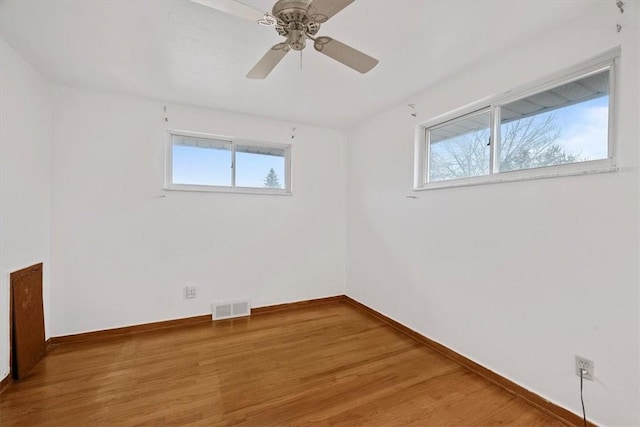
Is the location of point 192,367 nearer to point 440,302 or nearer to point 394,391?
point 394,391

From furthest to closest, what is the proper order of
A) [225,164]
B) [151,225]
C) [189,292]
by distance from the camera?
[225,164] < [189,292] < [151,225]

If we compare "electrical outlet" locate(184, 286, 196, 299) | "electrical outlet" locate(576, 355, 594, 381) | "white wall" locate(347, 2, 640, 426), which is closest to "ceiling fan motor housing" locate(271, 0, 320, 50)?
"white wall" locate(347, 2, 640, 426)

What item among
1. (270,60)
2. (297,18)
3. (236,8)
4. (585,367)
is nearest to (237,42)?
(270,60)

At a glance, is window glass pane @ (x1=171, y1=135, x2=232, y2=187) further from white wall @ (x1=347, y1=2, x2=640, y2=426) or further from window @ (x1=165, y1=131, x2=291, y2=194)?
white wall @ (x1=347, y1=2, x2=640, y2=426)

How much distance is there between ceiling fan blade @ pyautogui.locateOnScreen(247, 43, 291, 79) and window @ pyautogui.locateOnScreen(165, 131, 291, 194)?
168 cm

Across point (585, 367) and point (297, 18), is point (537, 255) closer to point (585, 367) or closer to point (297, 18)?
point (585, 367)

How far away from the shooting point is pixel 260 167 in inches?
133

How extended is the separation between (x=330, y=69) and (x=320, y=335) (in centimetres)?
244

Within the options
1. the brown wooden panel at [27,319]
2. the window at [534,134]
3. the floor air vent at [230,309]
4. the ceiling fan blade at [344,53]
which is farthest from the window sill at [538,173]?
the brown wooden panel at [27,319]

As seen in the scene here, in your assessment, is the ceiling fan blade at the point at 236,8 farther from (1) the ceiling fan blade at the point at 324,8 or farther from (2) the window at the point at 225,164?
(2) the window at the point at 225,164

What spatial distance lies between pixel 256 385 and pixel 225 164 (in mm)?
2299

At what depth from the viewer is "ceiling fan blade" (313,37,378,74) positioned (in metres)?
1.36

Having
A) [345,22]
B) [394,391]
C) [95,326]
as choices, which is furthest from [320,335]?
[345,22]

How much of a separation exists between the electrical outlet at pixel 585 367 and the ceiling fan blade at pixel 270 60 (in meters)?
2.39
